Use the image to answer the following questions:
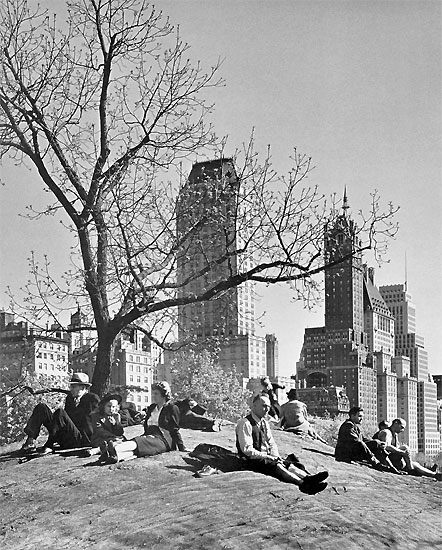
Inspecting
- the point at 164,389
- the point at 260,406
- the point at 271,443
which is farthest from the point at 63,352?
the point at 271,443

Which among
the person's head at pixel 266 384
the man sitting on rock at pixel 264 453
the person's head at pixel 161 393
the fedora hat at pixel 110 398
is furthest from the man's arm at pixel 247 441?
the fedora hat at pixel 110 398

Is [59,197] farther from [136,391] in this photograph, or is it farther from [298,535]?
[298,535]

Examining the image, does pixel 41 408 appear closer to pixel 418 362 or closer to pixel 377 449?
pixel 377 449

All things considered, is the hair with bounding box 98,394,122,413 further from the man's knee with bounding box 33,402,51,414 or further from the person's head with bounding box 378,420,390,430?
the person's head with bounding box 378,420,390,430

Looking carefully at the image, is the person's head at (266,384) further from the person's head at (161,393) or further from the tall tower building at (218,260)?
the person's head at (161,393)

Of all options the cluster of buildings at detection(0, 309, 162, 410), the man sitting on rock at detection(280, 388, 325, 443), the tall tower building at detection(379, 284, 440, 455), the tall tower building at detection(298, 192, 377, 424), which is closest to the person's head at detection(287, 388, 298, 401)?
the man sitting on rock at detection(280, 388, 325, 443)
